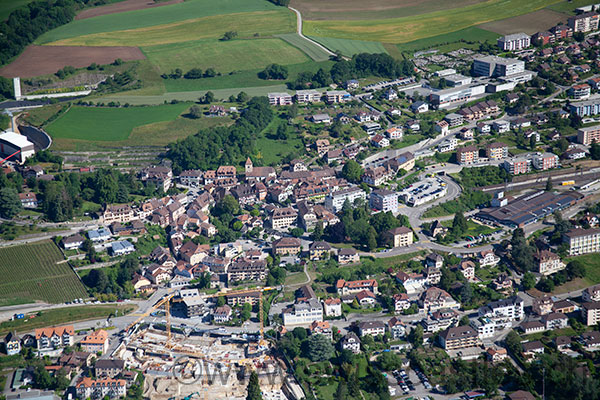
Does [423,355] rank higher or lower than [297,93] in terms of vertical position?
lower

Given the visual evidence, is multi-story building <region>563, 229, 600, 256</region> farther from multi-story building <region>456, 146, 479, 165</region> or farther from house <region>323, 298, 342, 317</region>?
house <region>323, 298, 342, 317</region>

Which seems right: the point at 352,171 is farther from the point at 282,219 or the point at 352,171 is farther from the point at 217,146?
the point at 217,146

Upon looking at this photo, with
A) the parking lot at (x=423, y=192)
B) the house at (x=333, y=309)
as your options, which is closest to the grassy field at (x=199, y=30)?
the parking lot at (x=423, y=192)

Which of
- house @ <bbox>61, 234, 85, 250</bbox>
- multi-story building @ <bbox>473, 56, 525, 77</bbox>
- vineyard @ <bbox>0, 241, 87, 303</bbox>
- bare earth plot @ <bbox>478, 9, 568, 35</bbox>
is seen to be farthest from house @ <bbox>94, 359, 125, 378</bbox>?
bare earth plot @ <bbox>478, 9, 568, 35</bbox>

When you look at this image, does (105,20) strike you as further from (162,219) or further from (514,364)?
(514,364)

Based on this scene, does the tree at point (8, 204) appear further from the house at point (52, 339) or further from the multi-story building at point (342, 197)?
the multi-story building at point (342, 197)

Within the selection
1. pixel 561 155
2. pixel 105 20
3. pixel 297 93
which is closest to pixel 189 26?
pixel 105 20

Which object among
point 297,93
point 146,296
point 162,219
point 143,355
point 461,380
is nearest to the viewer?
point 461,380
